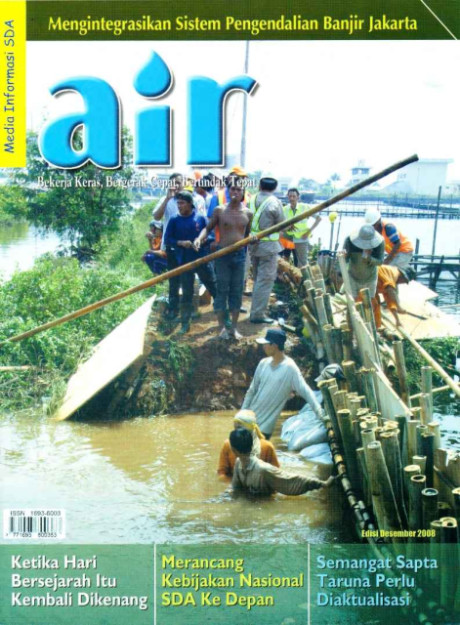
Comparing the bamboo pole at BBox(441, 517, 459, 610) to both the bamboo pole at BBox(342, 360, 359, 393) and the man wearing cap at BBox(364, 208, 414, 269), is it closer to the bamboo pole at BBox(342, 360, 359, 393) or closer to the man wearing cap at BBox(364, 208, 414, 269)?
the bamboo pole at BBox(342, 360, 359, 393)

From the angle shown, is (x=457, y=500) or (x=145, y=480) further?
(x=145, y=480)

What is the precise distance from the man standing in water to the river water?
0.64 meters

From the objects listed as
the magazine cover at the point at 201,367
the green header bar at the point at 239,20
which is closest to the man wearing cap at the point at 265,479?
the magazine cover at the point at 201,367

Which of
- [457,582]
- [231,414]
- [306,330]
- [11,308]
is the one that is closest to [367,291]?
[306,330]

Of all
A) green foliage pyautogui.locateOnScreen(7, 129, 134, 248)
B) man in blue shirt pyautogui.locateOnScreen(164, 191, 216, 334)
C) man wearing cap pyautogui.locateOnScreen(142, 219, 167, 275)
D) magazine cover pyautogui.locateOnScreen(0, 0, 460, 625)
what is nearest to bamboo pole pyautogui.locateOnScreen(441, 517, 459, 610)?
magazine cover pyautogui.locateOnScreen(0, 0, 460, 625)

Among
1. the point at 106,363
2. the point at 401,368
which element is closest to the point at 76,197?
the point at 106,363

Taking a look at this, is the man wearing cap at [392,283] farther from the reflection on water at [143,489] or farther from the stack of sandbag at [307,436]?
the reflection on water at [143,489]

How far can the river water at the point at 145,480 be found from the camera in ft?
19.5

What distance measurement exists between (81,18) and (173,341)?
2461 millimetres

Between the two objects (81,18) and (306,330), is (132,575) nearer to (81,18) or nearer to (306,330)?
(306,330)

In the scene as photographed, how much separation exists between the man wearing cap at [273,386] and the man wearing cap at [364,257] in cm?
118

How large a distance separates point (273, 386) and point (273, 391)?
35 millimetres

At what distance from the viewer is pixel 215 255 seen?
663cm

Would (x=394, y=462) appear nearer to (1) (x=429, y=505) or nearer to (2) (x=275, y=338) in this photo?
(1) (x=429, y=505)
